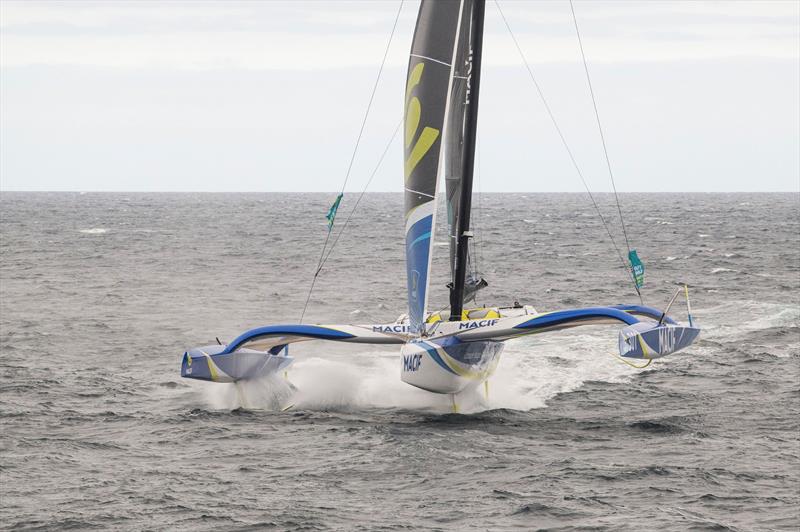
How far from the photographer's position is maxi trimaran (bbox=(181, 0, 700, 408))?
17594mm

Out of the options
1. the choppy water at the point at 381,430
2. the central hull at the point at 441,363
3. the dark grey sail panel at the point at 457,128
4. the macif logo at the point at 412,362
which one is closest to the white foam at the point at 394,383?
the choppy water at the point at 381,430

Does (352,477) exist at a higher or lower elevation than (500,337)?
lower

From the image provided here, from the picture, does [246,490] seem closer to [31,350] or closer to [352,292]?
[31,350]

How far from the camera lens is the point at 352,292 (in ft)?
133

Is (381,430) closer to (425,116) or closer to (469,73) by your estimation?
(425,116)

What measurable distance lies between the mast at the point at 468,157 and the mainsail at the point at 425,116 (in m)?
1.12

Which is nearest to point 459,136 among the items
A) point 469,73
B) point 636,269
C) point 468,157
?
point 469,73

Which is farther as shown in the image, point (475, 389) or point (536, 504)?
point (475, 389)

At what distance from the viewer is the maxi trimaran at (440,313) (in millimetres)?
17594

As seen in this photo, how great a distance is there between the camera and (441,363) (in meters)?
18.0

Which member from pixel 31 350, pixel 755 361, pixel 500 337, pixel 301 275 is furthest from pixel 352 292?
pixel 500 337

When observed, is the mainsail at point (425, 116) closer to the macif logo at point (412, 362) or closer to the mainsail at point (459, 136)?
the macif logo at point (412, 362)

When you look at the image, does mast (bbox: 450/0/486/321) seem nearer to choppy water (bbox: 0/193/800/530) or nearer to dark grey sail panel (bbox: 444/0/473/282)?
dark grey sail panel (bbox: 444/0/473/282)

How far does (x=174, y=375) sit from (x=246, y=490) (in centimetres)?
938
